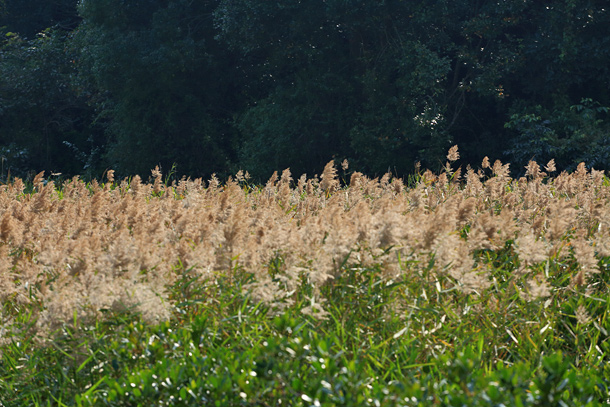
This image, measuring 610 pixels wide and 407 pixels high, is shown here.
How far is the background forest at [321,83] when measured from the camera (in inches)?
702

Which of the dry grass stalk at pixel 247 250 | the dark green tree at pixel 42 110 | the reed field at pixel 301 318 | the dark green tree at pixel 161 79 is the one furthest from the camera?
the dark green tree at pixel 42 110

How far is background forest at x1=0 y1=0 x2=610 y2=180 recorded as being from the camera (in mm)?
17828

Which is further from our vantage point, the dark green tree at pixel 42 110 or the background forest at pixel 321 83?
the dark green tree at pixel 42 110

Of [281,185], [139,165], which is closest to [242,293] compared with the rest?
[281,185]

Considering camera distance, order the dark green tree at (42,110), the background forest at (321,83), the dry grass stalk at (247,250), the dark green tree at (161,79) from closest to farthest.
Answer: the dry grass stalk at (247,250)
the background forest at (321,83)
the dark green tree at (161,79)
the dark green tree at (42,110)

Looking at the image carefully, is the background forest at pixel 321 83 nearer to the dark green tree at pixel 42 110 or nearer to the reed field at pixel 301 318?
the dark green tree at pixel 42 110

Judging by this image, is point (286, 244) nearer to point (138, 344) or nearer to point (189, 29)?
point (138, 344)

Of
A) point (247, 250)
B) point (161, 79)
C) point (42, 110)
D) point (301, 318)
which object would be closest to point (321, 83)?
point (161, 79)

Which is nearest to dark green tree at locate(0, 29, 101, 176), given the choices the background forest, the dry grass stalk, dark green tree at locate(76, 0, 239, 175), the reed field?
the background forest

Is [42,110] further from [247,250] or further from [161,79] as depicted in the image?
[247,250]

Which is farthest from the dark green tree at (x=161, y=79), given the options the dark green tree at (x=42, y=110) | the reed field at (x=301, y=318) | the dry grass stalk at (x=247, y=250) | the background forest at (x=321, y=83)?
the reed field at (x=301, y=318)

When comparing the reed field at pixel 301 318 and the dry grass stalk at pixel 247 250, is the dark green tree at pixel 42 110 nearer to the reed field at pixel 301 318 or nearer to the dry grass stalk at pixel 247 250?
the dry grass stalk at pixel 247 250

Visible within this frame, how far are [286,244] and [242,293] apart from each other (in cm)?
46

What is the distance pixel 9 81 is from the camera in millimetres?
23953
